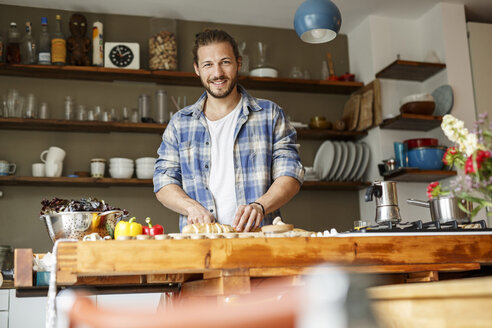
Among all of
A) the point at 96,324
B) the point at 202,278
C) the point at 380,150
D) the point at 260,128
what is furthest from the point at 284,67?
the point at 96,324

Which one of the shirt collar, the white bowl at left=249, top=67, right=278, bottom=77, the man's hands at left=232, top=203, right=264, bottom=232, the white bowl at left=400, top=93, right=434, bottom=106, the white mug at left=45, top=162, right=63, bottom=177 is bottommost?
the man's hands at left=232, top=203, right=264, bottom=232

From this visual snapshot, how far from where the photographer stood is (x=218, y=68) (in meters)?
2.39

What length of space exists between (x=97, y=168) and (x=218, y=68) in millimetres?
1785

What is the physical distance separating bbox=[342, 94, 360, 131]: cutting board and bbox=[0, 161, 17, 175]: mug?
8.12ft

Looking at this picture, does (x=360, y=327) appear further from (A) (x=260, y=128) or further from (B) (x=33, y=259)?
(A) (x=260, y=128)

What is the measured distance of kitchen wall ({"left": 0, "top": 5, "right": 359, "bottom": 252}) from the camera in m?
3.95

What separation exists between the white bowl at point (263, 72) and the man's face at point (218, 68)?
1.95m

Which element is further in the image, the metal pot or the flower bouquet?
the metal pot

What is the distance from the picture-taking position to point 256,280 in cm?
134

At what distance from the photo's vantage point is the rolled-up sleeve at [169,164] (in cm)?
237

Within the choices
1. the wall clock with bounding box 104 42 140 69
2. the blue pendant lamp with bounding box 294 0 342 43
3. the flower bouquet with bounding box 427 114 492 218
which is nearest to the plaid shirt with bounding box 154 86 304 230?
the blue pendant lamp with bounding box 294 0 342 43

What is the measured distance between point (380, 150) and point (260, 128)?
2.16 meters

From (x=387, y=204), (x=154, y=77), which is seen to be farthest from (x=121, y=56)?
(x=387, y=204)

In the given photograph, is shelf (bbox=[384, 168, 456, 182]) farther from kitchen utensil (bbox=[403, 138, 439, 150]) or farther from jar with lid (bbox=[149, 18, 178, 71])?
jar with lid (bbox=[149, 18, 178, 71])
